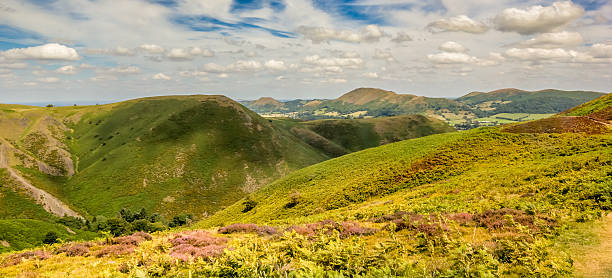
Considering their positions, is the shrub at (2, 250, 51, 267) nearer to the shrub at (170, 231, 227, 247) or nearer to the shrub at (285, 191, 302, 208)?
Result: the shrub at (170, 231, 227, 247)

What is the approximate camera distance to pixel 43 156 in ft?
368

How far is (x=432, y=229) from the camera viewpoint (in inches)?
642

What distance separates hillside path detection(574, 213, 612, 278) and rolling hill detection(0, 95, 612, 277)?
2.4 inches

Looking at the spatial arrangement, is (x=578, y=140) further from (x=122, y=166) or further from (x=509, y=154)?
(x=122, y=166)

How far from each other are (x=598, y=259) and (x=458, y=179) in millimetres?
23024

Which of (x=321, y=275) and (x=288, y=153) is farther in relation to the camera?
(x=288, y=153)

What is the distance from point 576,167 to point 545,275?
23852 millimetres

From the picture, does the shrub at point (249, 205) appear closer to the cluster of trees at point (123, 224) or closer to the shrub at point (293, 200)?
the shrub at point (293, 200)

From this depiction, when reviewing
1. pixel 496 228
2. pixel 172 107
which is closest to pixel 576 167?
pixel 496 228

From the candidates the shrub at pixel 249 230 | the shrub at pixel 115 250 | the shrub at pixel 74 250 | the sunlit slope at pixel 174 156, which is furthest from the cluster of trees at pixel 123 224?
the shrub at pixel 115 250

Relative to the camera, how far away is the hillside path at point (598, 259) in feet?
33.3

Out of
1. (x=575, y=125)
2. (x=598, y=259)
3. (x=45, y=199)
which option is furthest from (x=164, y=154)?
(x=598, y=259)

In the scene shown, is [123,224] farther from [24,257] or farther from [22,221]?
[24,257]

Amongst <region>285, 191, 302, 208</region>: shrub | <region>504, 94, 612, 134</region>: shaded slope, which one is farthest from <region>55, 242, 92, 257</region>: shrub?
<region>504, 94, 612, 134</region>: shaded slope
